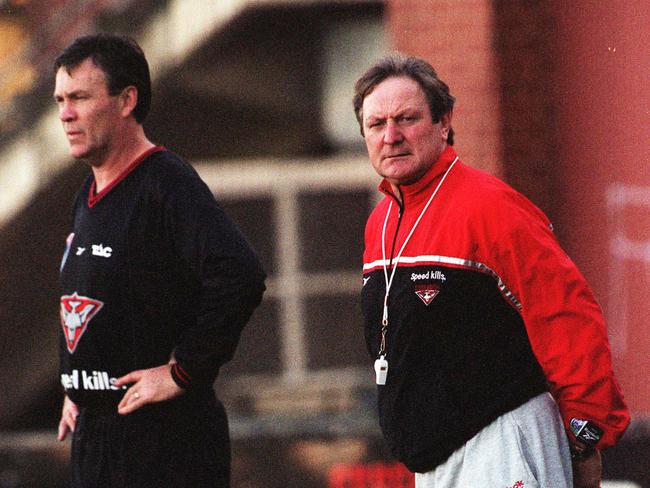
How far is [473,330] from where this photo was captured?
157 inches

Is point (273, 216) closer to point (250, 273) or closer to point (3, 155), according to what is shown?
point (3, 155)

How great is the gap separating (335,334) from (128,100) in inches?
275

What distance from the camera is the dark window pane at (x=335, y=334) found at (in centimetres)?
1161

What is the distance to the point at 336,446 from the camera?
8.38m

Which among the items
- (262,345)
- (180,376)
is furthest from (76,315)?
(262,345)

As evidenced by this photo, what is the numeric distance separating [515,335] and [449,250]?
327mm

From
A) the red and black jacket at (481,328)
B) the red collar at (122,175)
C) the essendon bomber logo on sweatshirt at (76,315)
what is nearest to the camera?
the red and black jacket at (481,328)

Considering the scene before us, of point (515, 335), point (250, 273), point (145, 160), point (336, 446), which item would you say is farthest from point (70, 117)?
point (336, 446)

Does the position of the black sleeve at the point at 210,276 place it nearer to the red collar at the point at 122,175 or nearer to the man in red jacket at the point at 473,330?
the red collar at the point at 122,175

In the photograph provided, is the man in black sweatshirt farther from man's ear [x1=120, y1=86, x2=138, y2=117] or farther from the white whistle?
the white whistle

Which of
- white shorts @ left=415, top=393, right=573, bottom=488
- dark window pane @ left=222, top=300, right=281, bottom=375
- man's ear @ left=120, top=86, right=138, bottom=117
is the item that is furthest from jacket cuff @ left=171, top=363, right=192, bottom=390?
dark window pane @ left=222, top=300, right=281, bottom=375

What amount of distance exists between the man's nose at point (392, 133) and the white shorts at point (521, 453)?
2.97 ft

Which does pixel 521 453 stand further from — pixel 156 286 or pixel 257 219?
pixel 257 219

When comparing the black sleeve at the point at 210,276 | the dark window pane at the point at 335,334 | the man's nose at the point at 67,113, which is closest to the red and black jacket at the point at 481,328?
the black sleeve at the point at 210,276
